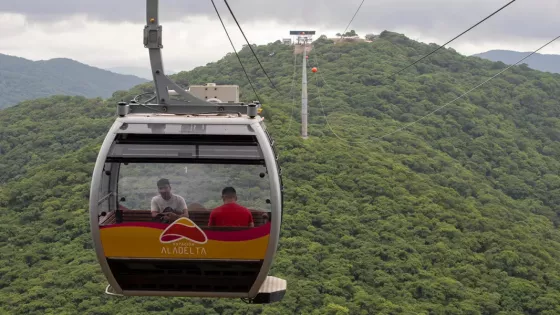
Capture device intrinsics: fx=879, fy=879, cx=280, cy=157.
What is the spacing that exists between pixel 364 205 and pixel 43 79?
446 feet

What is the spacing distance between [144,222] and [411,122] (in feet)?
146

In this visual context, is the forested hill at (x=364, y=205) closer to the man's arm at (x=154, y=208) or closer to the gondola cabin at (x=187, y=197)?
the gondola cabin at (x=187, y=197)

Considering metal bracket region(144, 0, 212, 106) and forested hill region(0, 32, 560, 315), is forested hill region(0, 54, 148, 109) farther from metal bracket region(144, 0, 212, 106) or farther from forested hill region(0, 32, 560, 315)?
metal bracket region(144, 0, 212, 106)

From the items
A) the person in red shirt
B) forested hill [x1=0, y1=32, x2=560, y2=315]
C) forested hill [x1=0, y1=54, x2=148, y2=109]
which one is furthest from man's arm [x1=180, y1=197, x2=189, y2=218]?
forested hill [x1=0, y1=54, x2=148, y2=109]

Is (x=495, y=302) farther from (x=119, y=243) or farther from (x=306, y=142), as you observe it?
(x=119, y=243)

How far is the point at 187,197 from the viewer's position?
26.0 ft

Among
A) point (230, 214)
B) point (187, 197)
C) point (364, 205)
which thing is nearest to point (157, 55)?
point (187, 197)

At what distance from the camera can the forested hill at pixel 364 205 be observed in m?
27.7

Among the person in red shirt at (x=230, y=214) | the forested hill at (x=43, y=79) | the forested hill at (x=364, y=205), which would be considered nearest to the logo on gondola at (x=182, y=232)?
the person in red shirt at (x=230, y=214)

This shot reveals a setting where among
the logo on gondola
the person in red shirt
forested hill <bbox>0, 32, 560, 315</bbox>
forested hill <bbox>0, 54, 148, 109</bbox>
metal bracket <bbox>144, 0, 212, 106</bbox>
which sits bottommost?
forested hill <bbox>0, 32, 560, 315</bbox>

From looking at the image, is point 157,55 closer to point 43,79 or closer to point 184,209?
point 184,209

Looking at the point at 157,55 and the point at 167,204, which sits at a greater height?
the point at 157,55

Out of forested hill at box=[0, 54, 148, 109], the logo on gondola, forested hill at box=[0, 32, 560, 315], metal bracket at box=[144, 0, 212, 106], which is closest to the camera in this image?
the logo on gondola

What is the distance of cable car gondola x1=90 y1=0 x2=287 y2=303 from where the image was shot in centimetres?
787
